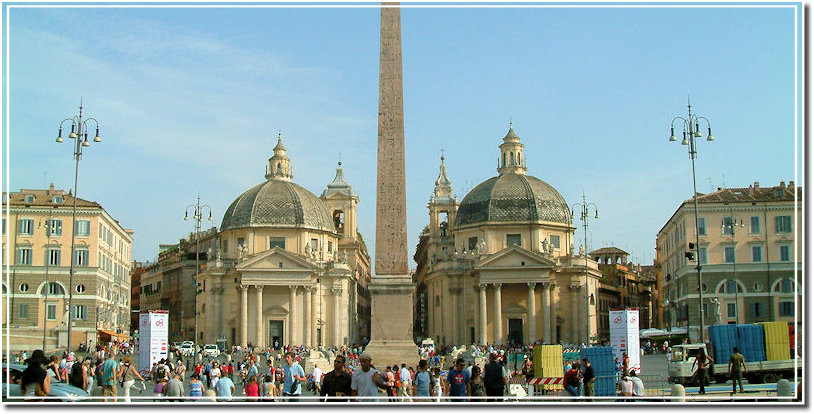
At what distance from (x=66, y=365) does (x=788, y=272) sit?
131 feet

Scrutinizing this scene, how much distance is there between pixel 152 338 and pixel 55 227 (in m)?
22.5

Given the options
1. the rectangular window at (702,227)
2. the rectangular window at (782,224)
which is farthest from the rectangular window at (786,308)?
the rectangular window at (702,227)

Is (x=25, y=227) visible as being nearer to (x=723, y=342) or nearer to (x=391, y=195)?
(x=391, y=195)

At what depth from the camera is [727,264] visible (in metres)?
59.4

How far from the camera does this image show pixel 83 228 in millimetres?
60938

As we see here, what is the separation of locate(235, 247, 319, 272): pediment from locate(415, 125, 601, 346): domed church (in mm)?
10420

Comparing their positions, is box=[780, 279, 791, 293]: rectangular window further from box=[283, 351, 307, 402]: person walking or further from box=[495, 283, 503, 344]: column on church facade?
box=[283, 351, 307, 402]: person walking

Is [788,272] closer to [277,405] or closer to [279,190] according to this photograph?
[279,190]

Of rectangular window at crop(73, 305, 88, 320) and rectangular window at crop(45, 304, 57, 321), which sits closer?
rectangular window at crop(45, 304, 57, 321)

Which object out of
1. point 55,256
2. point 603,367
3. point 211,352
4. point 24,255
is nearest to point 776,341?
point 603,367

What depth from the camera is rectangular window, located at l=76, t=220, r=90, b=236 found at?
60719mm

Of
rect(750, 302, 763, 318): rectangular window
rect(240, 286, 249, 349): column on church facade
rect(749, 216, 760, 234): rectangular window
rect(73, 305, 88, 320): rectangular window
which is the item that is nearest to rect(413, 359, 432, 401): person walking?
rect(749, 216, 760, 234): rectangular window

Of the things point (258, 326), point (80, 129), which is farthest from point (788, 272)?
point (80, 129)

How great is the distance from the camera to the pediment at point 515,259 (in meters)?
72.0
